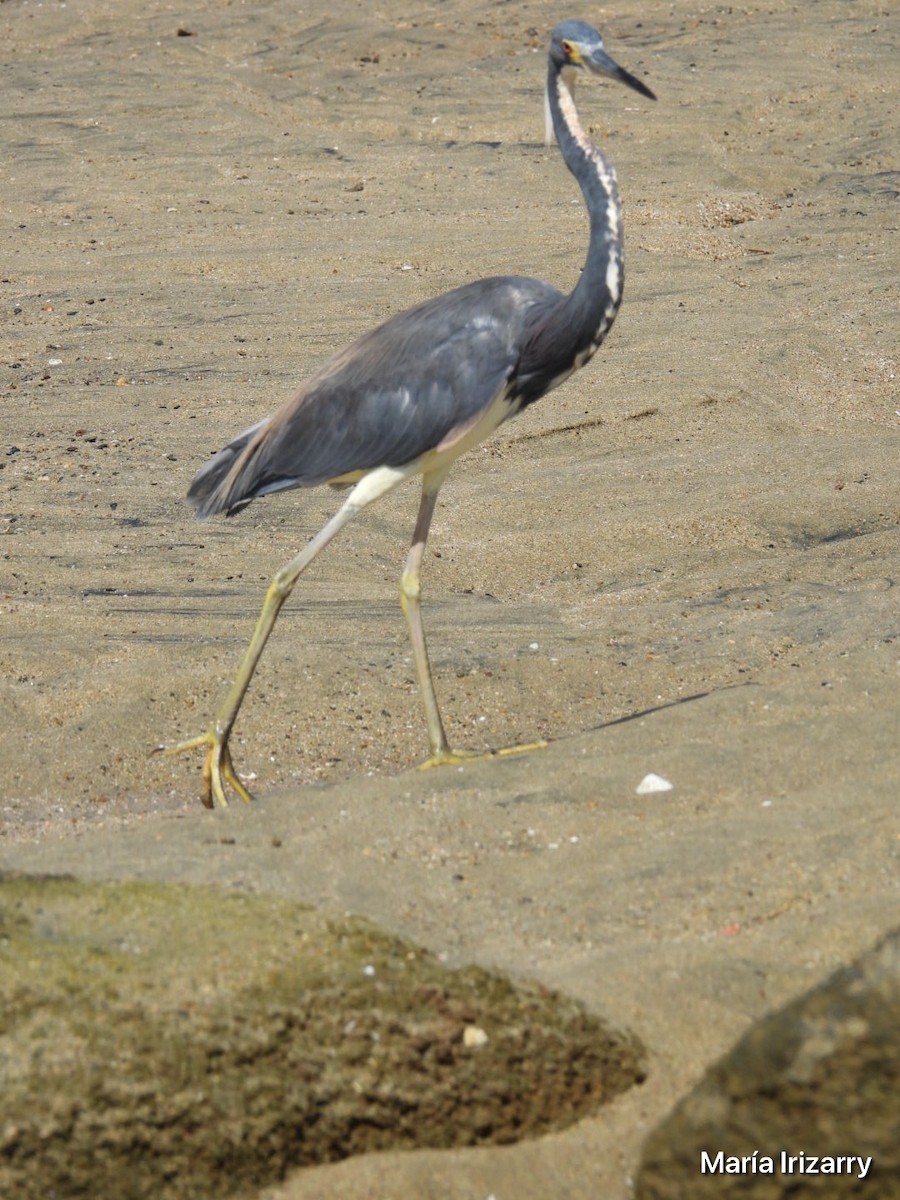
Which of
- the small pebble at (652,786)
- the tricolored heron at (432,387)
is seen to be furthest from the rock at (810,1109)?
the tricolored heron at (432,387)

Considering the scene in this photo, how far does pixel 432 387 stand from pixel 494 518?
2.55m

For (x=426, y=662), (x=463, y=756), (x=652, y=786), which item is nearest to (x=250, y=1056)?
(x=652, y=786)

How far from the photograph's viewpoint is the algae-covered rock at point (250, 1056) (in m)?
3.10

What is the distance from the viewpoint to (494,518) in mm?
7926

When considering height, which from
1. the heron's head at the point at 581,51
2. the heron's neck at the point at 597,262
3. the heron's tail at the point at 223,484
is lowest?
the heron's tail at the point at 223,484

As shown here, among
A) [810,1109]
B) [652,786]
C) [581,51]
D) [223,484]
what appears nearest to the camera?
[810,1109]

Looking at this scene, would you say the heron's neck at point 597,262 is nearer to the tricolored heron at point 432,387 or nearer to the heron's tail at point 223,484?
the tricolored heron at point 432,387

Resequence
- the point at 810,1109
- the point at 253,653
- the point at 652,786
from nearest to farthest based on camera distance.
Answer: the point at 810,1109 < the point at 652,786 < the point at 253,653

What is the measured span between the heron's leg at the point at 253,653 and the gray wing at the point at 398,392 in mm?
73

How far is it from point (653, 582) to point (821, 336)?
3.27 meters

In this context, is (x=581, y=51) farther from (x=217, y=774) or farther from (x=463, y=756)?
(x=217, y=774)

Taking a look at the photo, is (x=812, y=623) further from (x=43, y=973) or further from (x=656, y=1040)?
(x=43, y=973)

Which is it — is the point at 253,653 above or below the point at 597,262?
below

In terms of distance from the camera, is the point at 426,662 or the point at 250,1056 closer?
the point at 250,1056
